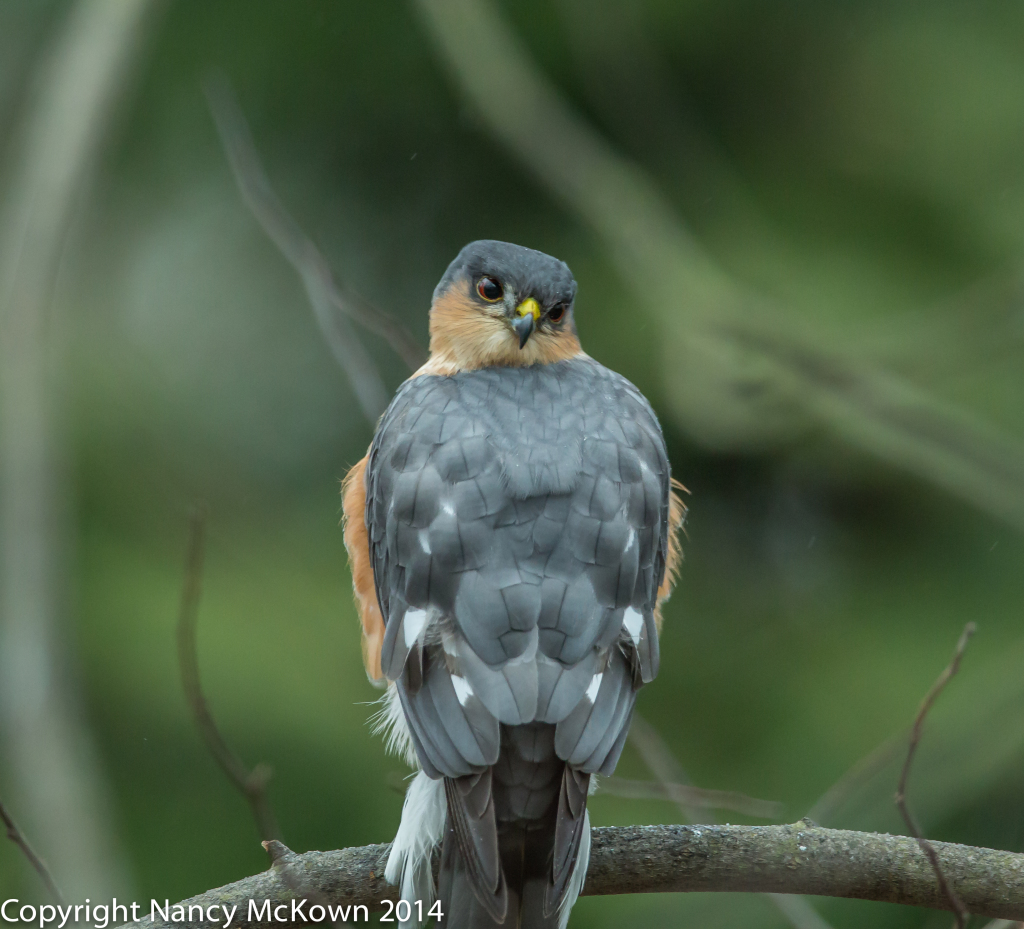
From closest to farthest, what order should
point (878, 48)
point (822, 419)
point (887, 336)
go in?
1. point (822, 419)
2. point (887, 336)
3. point (878, 48)

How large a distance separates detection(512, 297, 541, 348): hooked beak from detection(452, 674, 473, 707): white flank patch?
1.27m

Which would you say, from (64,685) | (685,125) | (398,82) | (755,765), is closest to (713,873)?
(64,685)

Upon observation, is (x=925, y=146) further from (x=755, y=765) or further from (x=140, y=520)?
(x=140, y=520)

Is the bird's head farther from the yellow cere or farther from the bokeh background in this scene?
the bokeh background

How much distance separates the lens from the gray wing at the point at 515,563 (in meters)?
2.70

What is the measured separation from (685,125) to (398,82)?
5.59ft

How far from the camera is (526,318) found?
369 centimetres

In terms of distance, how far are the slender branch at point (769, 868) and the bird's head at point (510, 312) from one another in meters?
1.60

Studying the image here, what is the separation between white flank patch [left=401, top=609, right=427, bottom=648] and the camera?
2.91 meters

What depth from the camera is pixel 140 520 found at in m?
5.91

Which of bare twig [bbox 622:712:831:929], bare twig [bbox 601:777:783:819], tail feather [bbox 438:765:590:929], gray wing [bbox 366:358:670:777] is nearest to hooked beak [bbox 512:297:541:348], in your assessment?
gray wing [bbox 366:358:670:777]

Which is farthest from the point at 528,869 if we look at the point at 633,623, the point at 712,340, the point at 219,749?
the point at 712,340

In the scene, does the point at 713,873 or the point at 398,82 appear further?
the point at 398,82

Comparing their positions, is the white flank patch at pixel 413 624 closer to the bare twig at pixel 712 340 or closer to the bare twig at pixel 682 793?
the bare twig at pixel 682 793
